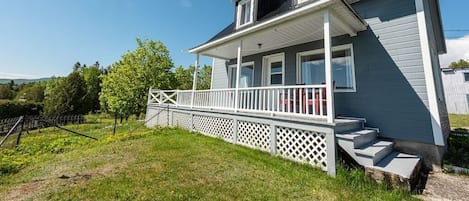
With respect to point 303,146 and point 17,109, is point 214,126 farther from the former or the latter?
point 17,109

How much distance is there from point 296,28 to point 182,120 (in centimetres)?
568

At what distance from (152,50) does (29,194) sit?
20.1 m

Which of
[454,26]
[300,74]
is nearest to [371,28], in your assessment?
[300,74]

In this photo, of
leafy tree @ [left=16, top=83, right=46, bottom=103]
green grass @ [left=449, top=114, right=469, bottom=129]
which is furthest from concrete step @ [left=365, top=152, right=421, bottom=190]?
leafy tree @ [left=16, top=83, right=46, bottom=103]

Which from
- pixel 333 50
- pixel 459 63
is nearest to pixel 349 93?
pixel 333 50

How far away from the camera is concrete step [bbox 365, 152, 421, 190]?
2.80 meters

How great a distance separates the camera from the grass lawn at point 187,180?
2.56 m

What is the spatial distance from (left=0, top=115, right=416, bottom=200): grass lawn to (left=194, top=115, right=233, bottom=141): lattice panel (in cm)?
122

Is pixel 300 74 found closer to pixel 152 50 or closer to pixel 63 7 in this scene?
pixel 63 7

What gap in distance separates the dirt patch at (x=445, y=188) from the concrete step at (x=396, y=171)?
22 cm

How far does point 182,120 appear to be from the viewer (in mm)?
7941

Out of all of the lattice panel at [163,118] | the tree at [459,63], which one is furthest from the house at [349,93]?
the tree at [459,63]

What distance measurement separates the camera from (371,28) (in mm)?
4957

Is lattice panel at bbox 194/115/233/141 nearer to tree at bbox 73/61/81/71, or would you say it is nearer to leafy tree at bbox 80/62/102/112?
leafy tree at bbox 80/62/102/112
